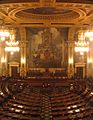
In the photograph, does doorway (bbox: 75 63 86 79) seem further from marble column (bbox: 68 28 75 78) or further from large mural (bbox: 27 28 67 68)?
large mural (bbox: 27 28 67 68)

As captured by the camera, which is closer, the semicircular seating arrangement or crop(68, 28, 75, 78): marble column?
the semicircular seating arrangement

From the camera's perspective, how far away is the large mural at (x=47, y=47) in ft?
89.3

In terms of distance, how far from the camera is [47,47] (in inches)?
1078

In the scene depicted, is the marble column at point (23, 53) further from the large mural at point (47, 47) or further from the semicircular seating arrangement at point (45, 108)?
the semicircular seating arrangement at point (45, 108)

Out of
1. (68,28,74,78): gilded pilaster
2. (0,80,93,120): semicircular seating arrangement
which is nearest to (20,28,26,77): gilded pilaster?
(68,28,74,78): gilded pilaster

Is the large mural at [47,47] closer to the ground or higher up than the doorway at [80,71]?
→ higher up

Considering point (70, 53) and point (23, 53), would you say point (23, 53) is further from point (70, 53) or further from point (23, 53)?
point (70, 53)

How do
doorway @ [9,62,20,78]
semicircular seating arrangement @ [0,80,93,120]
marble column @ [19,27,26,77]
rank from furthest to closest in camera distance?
doorway @ [9,62,20,78], marble column @ [19,27,26,77], semicircular seating arrangement @ [0,80,93,120]

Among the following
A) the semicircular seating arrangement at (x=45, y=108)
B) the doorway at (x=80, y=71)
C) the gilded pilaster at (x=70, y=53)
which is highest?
the gilded pilaster at (x=70, y=53)

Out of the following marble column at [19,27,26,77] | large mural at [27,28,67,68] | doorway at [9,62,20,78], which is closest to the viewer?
marble column at [19,27,26,77]

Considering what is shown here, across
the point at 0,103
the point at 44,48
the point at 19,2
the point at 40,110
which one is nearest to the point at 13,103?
the point at 0,103

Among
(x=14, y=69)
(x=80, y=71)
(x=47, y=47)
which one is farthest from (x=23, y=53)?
(x=80, y=71)

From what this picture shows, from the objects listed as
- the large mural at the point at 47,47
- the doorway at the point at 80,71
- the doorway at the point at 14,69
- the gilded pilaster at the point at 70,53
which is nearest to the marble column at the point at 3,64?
the doorway at the point at 14,69

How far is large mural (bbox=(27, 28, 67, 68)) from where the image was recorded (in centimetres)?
2722
